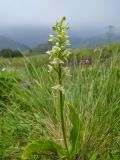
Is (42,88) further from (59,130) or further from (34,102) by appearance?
(59,130)

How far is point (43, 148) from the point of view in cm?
361

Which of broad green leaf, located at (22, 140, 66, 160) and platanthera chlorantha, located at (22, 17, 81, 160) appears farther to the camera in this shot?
broad green leaf, located at (22, 140, 66, 160)

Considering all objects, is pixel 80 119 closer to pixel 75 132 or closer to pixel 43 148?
pixel 75 132

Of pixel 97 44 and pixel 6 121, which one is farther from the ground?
pixel 97 44

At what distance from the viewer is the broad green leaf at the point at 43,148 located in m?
3.48

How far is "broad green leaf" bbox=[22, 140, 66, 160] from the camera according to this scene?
3.48 metres

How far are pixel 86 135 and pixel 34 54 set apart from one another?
6.80 ft

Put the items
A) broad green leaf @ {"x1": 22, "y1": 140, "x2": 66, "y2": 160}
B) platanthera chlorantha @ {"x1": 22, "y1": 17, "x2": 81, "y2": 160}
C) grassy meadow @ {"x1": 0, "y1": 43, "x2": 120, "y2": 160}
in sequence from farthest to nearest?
1. grassy meadow @ {"x1": 0, "y1": 43, "x2": 120, "y2": 160}
2. broad green leaf @ {"x1": 22, "y1": 140, "x2": 66, "y2": 160}
3. platanthera chlorantha @ {"x1": 22, "y1": 17, "x2": 81, "y2": 160}

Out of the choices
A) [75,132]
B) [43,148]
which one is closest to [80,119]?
[75,132]

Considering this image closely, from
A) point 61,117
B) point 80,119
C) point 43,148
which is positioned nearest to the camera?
point 61,117

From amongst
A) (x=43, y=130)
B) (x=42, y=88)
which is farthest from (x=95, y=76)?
(x=43, y=130)

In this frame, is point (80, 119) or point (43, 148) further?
point (80, 119)

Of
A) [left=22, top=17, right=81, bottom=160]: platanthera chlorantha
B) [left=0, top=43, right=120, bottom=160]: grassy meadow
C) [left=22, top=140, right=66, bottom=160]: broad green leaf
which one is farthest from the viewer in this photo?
[left=0, top=43, right=120, bottom=160]: grassy meadow

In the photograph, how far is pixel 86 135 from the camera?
13.0 ft
